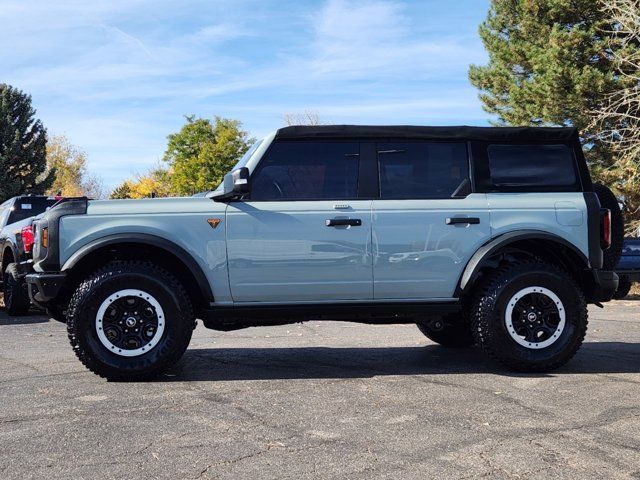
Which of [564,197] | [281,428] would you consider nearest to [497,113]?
[564,197]

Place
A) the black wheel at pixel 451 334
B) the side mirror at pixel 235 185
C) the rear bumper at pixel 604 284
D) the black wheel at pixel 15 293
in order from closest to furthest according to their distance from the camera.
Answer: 1. the side mirror at pixel 235 185
2. the rear bumper at pixel 604 284
3. the black wheel at pixel 451 334
4. the black wheel at pixel 15 293

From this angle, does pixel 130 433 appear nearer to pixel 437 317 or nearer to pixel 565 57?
pixel 437 317

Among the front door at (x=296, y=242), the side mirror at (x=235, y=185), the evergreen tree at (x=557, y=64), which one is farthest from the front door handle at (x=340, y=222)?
the evergreen tree at (x=557, y=64)

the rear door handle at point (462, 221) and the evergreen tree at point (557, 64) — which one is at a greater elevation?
the evergreen tree at point (557, 64)

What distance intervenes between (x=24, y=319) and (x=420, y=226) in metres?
7.73

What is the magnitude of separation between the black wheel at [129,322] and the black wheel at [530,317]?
2.38 metres

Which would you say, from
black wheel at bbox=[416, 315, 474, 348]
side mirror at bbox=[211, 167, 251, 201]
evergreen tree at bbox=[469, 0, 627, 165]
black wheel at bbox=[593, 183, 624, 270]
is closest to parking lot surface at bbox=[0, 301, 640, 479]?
black wheel at bbox=[416, 315, 474, 348]

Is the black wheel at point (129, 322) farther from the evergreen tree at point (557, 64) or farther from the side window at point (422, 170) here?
the evergreen tree at point (557, 64)

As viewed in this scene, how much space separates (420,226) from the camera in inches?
241

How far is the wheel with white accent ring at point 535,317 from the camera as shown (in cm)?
619

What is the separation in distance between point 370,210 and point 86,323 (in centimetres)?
235

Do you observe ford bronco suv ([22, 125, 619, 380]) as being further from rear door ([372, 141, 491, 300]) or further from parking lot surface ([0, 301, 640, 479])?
parking lot surface ([0, 301, 640, 479])

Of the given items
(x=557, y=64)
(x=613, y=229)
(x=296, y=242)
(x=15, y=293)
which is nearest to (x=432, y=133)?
(x=296, y=242)

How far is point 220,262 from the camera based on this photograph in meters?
6.00
